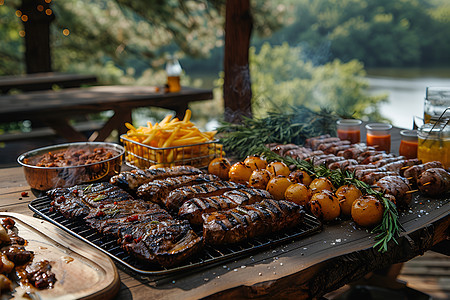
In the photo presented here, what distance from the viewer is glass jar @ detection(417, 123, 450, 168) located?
297cm

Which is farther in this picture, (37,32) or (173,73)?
(37,32)

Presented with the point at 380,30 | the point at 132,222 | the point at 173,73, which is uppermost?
the point at 380,30

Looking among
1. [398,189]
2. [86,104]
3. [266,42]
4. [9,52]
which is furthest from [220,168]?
[266,42]

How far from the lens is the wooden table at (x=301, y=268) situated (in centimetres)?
165

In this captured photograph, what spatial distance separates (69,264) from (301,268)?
982mm

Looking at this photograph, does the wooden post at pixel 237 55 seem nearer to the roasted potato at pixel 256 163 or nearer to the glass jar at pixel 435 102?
the glass jar at pixel 435 102

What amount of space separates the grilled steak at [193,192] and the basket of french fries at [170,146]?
1.92 feet

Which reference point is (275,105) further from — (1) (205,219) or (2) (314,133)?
(1) (205,219)

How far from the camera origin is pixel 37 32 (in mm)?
10445

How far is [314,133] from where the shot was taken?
3.82 metres

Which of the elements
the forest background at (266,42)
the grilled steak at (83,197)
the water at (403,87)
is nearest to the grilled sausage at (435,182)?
the grilled steak at (83,197)

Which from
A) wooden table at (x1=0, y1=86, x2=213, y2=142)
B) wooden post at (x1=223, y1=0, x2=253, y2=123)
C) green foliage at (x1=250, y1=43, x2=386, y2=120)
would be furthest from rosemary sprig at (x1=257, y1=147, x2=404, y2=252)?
green foliage at (x1=250, y1=43, x2=386, y2=120)

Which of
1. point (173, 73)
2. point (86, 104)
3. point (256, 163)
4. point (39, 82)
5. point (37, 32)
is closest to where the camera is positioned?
point (256, 163)

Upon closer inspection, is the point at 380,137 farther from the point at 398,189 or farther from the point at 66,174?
the point at 66,174
